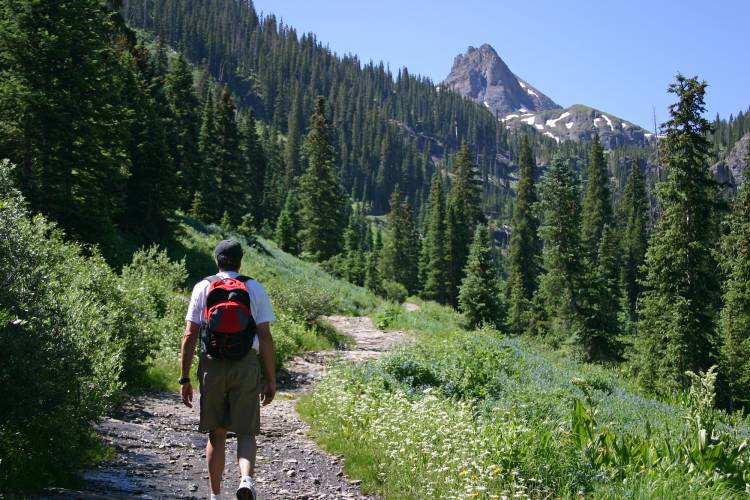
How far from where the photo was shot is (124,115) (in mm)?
22234

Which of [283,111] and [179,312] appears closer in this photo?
[179,312]

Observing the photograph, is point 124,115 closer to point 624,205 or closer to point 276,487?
point 276,487

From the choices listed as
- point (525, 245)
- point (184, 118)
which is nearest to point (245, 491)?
point (184, 118)

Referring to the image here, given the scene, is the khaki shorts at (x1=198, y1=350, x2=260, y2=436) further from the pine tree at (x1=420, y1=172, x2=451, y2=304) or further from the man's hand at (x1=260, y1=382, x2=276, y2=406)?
the pine tree at (x1=420, y1=172, x2=451, y2=304)

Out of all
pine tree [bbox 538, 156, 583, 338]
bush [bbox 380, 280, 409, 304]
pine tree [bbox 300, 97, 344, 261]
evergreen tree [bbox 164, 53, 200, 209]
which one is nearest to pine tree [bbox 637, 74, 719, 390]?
pine tree [bbox 538, 156, 583, 338]

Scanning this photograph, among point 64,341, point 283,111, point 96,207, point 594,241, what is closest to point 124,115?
point 96,207

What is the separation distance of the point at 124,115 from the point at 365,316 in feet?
45.8

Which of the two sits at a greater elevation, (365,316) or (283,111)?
(283,111)

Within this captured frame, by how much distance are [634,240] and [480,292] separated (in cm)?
4522

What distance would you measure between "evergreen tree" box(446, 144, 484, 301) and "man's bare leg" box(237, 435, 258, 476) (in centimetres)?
5069

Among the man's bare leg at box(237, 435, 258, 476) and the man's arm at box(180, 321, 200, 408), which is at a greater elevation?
the man's arm at box(180, 321, 200, 408)

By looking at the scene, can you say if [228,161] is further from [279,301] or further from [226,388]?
[226,388]

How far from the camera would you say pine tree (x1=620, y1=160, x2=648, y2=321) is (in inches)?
2731

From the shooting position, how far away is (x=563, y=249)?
3356cm
